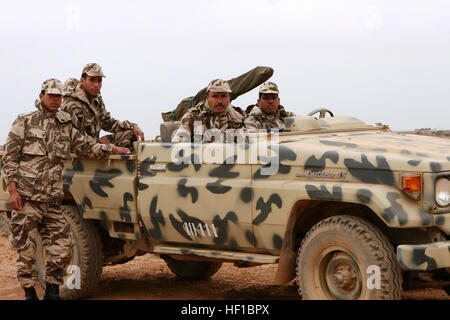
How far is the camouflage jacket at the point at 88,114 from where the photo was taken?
26.1 feet

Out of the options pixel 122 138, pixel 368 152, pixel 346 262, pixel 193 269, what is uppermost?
pixel 122 138

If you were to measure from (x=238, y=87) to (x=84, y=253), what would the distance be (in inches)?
108

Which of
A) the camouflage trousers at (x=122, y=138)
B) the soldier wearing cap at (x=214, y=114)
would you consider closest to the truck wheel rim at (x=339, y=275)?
the soldier wearing cap at (x=214, y=114)

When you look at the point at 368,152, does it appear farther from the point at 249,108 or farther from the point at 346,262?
the point at 249,108

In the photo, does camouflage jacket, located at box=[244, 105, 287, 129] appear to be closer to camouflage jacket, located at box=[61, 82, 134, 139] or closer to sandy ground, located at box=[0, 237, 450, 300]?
camouflage jacket, located at box=[61, 82, 134, 139]

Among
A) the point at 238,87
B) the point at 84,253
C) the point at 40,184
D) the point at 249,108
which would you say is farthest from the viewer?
the point at 238,87

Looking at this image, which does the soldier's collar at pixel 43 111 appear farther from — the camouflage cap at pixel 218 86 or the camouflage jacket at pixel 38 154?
the camouflage cap at pixel 218 86

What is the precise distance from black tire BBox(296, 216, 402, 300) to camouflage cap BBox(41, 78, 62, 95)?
2557 millimetres

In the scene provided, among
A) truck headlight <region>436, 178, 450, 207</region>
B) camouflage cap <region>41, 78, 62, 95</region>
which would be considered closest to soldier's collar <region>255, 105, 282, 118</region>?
camouflage cap <region>41, 78, 62, 95</region>

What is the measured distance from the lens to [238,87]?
9164 mm

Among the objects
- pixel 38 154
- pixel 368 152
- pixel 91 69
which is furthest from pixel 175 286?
pixel 368 152

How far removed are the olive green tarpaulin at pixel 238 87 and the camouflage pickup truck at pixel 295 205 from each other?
1.82 meters
